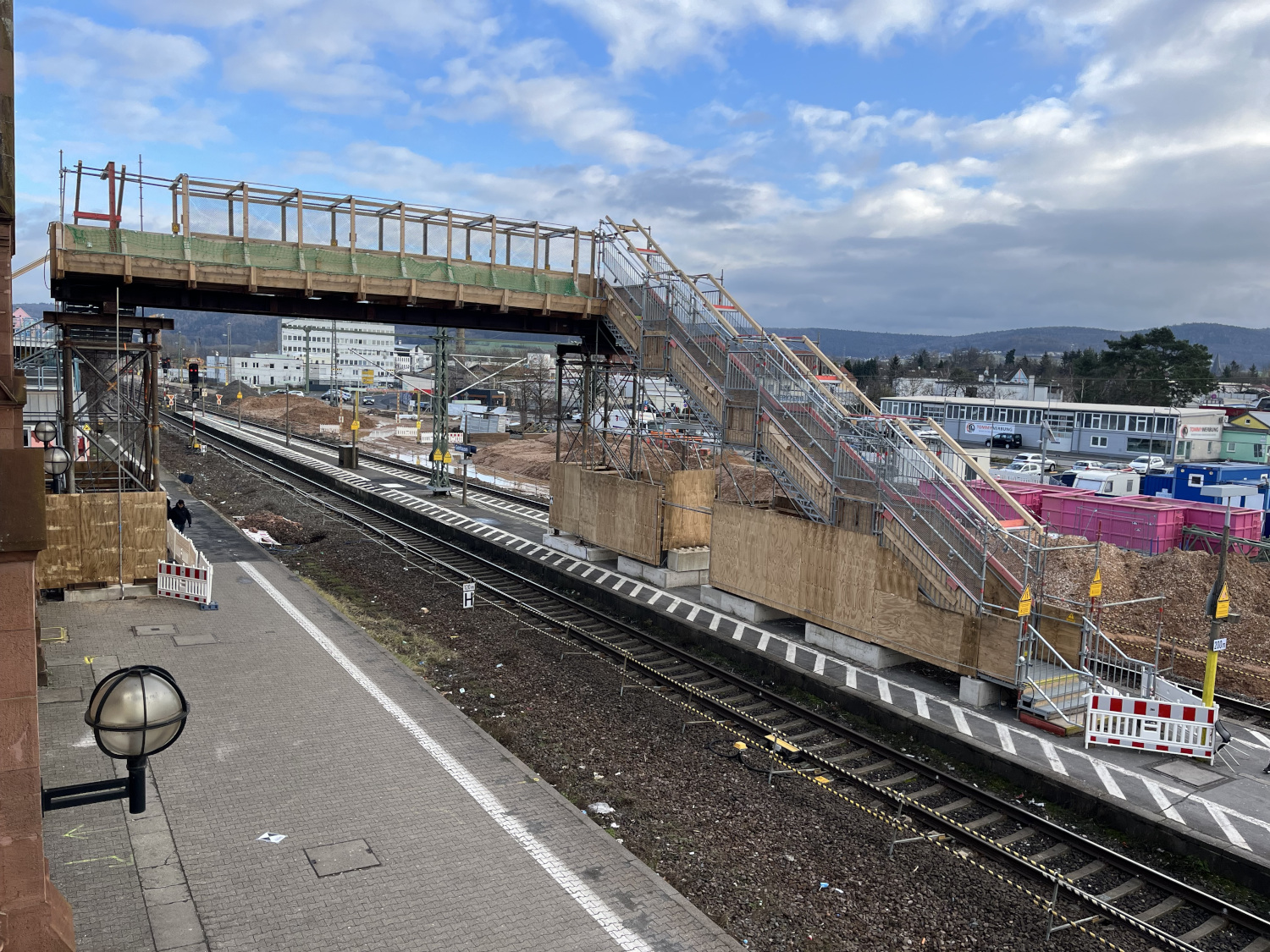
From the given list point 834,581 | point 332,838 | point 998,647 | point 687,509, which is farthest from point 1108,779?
point 687,509

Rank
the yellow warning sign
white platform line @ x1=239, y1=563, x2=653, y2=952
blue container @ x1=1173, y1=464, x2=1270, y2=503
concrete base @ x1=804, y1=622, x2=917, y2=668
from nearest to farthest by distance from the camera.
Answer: white platform line @ x1=239, y1=563, x2=653, y2=952 → the yellow warning sign → concrete base @ x1=804, y1=622, x2=917, y2=668 → blue container @ x1=1173, y1=464, x2=1270, y2=503

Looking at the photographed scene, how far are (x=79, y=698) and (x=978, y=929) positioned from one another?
1225 cm

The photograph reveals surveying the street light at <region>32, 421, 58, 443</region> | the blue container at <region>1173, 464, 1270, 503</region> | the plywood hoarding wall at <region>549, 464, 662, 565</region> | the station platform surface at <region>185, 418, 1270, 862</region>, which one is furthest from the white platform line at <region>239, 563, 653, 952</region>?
the blue container at <region>1173, 464, 1270, 503</region>

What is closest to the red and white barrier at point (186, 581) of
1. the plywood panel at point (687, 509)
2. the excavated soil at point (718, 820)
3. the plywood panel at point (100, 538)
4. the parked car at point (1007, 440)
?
the plywood panel at point (100, 538)

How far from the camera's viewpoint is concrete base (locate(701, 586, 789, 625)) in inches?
728

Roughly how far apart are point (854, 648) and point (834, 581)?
4.24 feet

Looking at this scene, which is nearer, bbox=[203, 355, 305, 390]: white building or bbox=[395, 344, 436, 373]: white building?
bbox=[203, 355, 305, 390]: white building

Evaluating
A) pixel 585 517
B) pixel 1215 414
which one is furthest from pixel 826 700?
pixel 1215 414

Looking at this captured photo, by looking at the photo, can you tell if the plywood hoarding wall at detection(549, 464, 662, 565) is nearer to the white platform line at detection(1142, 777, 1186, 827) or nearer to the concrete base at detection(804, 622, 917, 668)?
the concrete base at detection(804, 622, 917, 668)

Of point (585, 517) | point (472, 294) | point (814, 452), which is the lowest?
point (585, 517)

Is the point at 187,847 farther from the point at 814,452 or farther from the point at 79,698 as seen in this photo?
the point at 814,452

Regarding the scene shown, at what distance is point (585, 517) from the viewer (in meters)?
24.5

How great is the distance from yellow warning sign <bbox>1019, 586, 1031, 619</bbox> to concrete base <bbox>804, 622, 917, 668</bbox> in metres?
2.46

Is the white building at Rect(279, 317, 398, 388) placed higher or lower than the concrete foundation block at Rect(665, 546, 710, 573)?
higher
